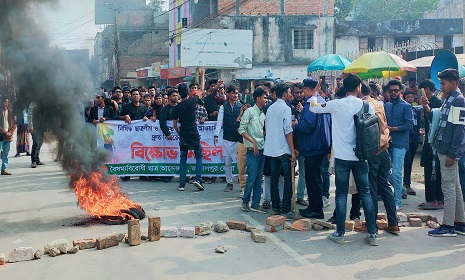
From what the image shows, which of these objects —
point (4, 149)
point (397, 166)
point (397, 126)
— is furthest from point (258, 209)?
point (4, 149)

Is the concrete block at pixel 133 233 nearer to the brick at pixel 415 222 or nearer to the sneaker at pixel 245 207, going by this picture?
the sneaker at pixel 245 207

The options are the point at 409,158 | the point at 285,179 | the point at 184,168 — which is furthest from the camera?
the point at 184,168

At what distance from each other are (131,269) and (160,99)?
22.5 ft

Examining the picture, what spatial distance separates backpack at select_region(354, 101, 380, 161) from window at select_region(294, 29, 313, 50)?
30566mm

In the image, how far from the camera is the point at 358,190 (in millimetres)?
6539

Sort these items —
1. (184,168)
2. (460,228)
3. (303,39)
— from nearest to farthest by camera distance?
(460,228), (184,168), (303,39)

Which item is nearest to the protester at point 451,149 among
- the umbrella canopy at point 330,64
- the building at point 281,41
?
the umbrella canopy at point 330,64

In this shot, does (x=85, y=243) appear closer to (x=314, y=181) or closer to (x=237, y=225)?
(x=237, y=225)

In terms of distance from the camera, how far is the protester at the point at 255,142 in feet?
27.5

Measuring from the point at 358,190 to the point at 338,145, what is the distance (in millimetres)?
610

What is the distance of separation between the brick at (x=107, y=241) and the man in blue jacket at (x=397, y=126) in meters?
4.47

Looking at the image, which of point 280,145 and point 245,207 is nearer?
point 280,145

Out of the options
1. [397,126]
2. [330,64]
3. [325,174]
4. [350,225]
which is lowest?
[350,225]

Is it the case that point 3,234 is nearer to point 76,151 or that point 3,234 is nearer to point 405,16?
point 76,151
